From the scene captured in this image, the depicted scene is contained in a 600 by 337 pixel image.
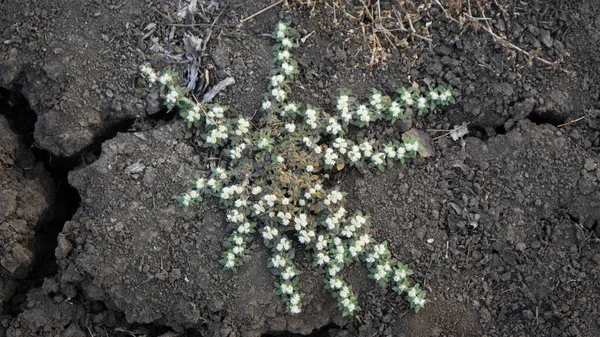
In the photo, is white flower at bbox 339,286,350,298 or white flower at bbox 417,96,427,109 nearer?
white flower at bbox 339,286,350,298

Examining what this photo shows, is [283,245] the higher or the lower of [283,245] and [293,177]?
the lower

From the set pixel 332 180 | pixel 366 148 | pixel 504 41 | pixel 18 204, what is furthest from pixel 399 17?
pixel 18 204

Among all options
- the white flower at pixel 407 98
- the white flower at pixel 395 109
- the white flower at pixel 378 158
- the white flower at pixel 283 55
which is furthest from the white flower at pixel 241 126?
the white flower at pixel 407 98

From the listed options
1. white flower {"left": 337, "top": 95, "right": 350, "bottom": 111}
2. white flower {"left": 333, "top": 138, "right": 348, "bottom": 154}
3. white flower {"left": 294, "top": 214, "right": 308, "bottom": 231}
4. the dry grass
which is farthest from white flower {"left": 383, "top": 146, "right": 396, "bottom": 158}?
white flower {"left": 294, "top": 214, "right": 308, "bottom": 231}

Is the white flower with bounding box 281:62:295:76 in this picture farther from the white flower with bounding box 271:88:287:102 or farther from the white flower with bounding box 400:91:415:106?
the white flower with bounding box 400:91:415:106

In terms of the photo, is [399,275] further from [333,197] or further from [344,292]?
[333,197]

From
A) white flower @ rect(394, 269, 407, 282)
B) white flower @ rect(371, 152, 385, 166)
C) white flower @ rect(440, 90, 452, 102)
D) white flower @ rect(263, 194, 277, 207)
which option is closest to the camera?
white flower @ rect(263, 194, 277, 207)

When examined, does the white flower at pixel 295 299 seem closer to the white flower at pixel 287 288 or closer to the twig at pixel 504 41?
the white flower at pixel 287 288
